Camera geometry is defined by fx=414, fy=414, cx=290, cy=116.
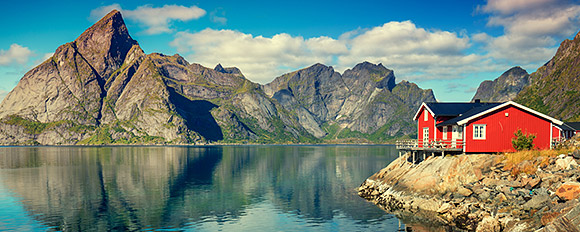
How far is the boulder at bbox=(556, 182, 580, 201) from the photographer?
36250 millimetres

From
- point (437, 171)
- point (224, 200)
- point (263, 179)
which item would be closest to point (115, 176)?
point (263, 179)

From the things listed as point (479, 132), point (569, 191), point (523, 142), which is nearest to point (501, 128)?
point (479, 132)

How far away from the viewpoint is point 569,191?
36.7 meters

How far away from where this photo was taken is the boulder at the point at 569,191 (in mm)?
36250

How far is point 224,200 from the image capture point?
2542 inches

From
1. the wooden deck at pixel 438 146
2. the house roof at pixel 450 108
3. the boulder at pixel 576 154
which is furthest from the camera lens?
the house roof at pixel 450 108

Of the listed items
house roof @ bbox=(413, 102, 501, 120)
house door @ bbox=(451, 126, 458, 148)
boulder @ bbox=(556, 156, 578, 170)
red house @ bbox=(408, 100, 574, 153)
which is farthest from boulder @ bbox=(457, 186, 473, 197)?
house roof @ bbox=(413, 102, 501, 120)

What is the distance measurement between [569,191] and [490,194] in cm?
760

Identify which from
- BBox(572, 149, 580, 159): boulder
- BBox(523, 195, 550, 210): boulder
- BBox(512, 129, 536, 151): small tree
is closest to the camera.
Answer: BBox(523, 195, 550, 210): boulder

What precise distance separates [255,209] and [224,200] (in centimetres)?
915

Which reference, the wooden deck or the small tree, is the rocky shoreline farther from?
the small tree

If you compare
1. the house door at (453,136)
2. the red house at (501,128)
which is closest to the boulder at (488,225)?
the red house at (501,128)

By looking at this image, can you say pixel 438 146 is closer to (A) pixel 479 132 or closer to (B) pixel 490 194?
(A) pixel 479 132

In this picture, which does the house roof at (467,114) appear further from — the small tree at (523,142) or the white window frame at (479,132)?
the small tree at (523,142)
